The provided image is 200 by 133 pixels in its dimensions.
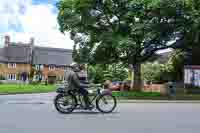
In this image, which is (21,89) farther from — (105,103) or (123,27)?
(105,103)

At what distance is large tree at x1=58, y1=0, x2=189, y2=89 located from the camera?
28.6 m

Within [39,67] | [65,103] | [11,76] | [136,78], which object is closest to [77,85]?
[65,103]

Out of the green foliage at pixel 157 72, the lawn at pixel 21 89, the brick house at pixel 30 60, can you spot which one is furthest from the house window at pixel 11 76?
the green foliage at pixel 157 72

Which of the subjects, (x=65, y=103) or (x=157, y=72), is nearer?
(x=65, y=103)

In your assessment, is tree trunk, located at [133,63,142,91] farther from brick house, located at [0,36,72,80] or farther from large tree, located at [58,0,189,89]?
brick house, located at [0,36,72,80]

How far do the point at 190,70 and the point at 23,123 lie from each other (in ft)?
70.6

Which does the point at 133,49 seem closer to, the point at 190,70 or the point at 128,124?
the point at 190,70

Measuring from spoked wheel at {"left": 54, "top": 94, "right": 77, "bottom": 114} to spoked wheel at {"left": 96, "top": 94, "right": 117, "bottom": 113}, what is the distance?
3.30 feet

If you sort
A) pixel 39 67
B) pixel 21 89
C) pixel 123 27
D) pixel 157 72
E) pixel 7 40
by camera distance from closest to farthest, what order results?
pixel 123 27, pixel 21 89, pixel 157 72, pixel 7 40, pixel 39 67

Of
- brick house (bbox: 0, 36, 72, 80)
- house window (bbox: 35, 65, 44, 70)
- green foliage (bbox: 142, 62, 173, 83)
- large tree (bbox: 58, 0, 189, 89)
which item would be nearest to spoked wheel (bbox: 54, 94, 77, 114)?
large tree (bbox: 58, 0, 189, 89)

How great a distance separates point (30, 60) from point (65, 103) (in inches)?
3375

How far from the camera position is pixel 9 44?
324 ft

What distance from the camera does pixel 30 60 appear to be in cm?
10000

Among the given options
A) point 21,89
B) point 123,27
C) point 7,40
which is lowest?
point 21,89
